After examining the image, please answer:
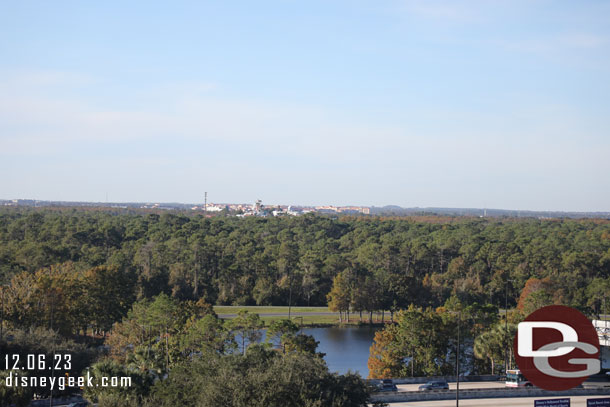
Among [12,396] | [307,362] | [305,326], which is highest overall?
[307,362]

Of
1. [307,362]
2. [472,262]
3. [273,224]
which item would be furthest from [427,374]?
[273,224]

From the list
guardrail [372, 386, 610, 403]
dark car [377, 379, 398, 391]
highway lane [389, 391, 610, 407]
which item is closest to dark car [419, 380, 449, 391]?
guardrail [372, 386, 610, 403]

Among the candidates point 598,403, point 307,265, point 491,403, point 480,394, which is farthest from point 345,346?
point 598,403

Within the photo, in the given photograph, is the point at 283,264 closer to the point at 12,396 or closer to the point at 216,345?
the point at 216,345

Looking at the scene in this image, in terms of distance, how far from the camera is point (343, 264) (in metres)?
74.1

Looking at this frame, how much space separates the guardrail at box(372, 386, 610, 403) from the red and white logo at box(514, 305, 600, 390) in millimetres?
622

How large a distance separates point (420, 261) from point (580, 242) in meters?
25.3

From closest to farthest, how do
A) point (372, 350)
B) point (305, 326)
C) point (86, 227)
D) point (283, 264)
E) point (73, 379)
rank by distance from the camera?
1. point (73, 379)
2. point (372, 350)
3. point (305, 326)
4. point (283, 264)
5. point (86, 227)

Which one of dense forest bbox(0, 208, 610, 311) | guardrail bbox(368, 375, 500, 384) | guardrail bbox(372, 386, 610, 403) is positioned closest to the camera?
guardrail bbox(372, 386, 610, 403)

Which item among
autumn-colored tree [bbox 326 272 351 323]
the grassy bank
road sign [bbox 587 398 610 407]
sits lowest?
the grassy bank

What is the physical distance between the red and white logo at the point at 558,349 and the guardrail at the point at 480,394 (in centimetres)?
62

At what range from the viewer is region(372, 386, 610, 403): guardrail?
94.8 ft

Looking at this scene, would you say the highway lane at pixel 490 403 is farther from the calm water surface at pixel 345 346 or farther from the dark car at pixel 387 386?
the calm water surface at pixel 345 346

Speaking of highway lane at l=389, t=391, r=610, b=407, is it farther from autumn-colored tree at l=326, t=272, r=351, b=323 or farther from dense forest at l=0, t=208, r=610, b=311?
autumn-colored tree at l=326, t=272, r=351, b=323
